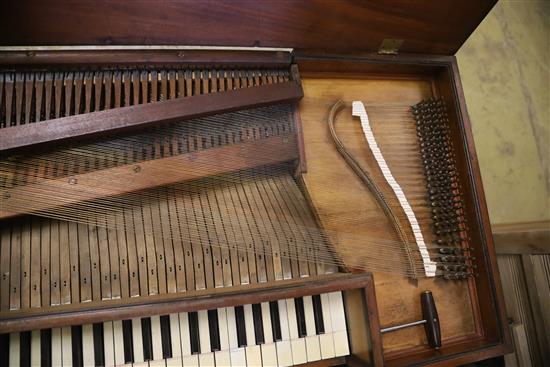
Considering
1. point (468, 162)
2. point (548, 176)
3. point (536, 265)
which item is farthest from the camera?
point (548, 176)

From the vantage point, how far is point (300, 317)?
142 cm

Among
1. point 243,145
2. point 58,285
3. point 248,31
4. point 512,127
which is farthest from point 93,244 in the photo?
point 512,127

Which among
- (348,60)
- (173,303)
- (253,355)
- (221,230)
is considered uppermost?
(348,60)

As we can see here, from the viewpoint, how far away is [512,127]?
9.66 ft

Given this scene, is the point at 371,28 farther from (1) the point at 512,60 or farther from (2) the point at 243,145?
(1) the point at 512,60

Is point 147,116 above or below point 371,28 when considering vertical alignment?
below

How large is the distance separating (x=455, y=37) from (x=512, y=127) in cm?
158

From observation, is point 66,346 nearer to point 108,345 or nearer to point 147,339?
point 108,345

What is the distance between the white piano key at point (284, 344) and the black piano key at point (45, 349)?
719mm

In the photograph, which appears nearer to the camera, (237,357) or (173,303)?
(173,303)

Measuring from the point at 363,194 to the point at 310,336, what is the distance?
592 mm

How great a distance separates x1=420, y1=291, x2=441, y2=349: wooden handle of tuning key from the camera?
1.54 metres

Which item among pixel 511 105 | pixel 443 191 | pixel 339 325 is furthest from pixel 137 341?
pixel 511 105

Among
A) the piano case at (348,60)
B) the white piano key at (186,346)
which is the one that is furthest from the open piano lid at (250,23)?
the white piano key at (186,346)
